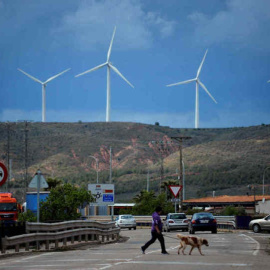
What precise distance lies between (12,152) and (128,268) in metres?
144

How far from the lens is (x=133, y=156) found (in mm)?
165750

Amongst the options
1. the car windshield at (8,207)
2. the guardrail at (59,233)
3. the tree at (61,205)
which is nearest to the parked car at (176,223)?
the tree at (61,205)

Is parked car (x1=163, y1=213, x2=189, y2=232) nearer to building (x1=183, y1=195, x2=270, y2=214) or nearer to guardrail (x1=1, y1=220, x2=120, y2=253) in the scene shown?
guardrail (x1=1, y1=220, x2=120, y2=253)

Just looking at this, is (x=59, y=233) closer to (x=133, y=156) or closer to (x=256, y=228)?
(x=256, y=228)

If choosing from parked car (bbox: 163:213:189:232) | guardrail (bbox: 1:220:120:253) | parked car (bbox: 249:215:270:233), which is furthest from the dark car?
guardrail (bbox: 1:220:120:253)

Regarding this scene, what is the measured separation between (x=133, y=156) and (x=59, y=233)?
140m

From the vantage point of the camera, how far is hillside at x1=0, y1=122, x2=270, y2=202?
130 meters

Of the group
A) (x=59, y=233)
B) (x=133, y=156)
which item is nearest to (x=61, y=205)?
(x=59, y=233)

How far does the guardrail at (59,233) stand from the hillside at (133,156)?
83798mm

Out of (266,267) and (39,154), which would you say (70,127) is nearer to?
(39,154)

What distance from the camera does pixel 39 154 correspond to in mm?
160500

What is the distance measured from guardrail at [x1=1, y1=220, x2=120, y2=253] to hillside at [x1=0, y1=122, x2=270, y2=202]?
275 ft

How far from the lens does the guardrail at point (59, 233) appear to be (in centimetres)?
2344

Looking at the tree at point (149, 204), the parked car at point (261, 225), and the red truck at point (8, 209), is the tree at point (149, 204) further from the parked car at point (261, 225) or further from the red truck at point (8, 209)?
the red truck at point (8, 209)
